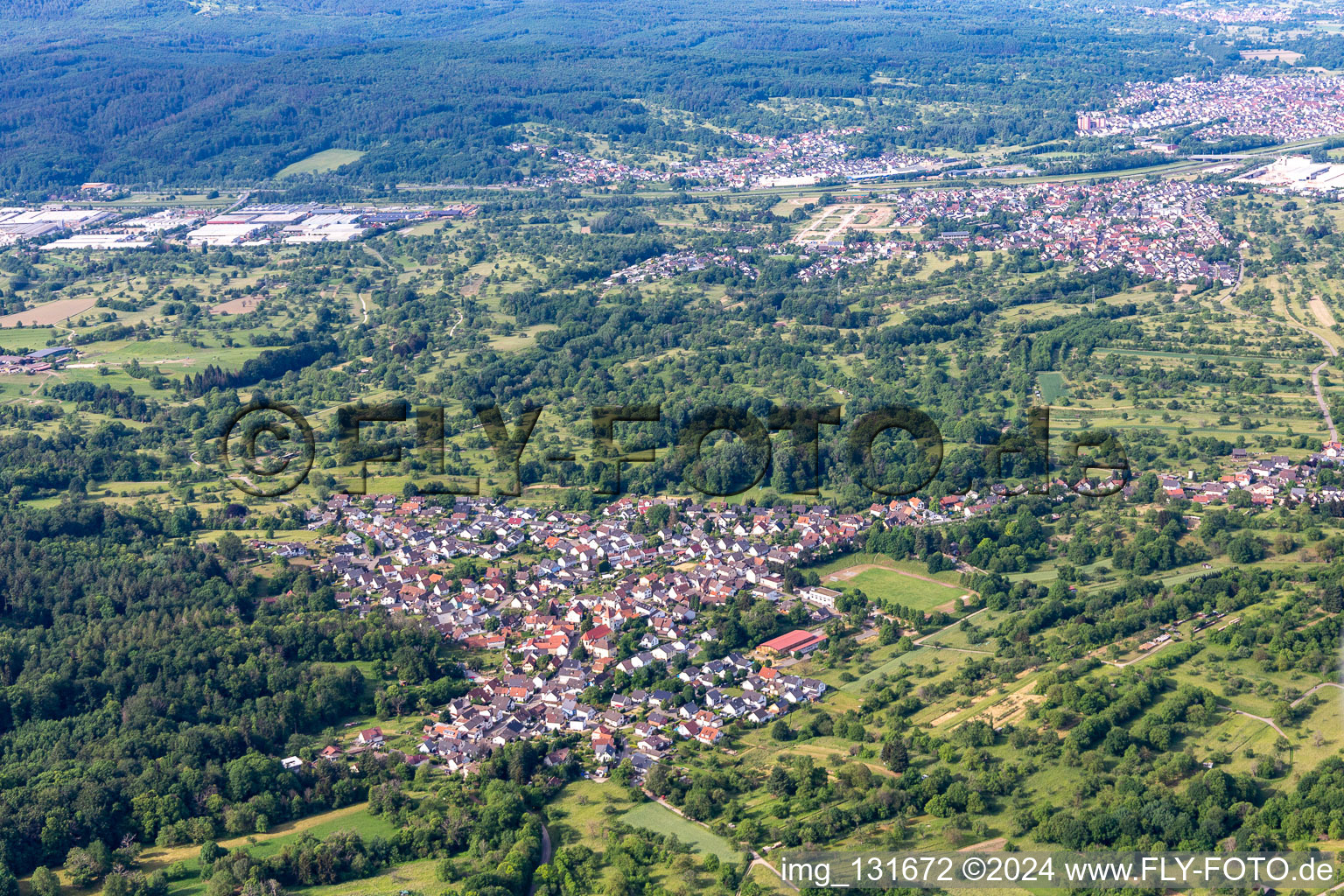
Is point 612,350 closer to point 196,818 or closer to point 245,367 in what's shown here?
point 245,367

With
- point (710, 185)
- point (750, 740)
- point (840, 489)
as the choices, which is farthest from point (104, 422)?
point (710, 185)

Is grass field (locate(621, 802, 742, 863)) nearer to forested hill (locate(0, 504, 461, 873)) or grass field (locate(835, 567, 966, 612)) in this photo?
forested hill (locate(0, 504, 461, 873))

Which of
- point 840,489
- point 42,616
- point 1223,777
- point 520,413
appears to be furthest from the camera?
point 520,413

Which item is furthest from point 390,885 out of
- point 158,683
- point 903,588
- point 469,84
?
point 469,84

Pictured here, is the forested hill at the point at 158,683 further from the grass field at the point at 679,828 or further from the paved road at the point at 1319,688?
the paved road at the point at 1319,688

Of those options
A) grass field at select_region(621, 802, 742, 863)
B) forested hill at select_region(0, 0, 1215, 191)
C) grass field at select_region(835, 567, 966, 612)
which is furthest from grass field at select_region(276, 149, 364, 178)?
grass field at select_region(621, 802, 742, 863)

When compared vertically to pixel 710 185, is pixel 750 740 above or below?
below

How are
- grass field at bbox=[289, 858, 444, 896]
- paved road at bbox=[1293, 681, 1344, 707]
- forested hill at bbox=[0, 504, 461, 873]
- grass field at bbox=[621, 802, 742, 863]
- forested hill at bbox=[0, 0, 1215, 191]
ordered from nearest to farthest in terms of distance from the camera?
grass field at bbox=[289, 858, 444, 896], grass field at bbox=[621, 802, 742, 863], forested hill at bbox=[0, 504, 461, 873], paved road at bbox=[1293, 681, 1344, 707], forested hill at bbox=[0, 0, 1215, 191]
